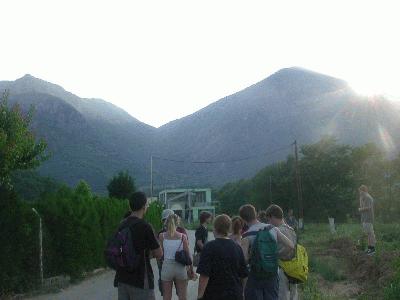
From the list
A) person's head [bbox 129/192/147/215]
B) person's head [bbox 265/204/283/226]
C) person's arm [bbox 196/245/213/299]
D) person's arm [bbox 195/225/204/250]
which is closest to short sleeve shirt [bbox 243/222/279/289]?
person's head [bbox 265/204/283/226]

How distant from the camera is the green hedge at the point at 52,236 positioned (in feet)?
46.3

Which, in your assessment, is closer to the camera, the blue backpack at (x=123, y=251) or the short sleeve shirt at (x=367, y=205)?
the blue backpack at (x=123, y=251)

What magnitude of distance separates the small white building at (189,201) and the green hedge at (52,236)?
101 meters

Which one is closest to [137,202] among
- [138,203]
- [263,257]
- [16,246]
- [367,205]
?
[138,203]

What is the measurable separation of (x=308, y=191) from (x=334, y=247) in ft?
135

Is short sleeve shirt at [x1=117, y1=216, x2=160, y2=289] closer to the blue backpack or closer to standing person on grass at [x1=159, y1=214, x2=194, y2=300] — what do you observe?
the blue backpack

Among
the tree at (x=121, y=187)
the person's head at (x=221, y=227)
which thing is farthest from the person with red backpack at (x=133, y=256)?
the tree at (x=121, y=187)

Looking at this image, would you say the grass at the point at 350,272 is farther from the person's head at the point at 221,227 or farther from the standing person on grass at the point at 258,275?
the person's head at the point at 221,227

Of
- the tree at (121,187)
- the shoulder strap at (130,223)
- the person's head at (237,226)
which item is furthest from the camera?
the tree at (121,187)

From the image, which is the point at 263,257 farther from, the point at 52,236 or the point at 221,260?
the point at 52,236

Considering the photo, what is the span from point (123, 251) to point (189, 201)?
117m

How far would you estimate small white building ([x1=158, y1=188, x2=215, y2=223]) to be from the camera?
125 meters

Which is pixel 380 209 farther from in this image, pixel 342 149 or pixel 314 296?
pixel 314 296

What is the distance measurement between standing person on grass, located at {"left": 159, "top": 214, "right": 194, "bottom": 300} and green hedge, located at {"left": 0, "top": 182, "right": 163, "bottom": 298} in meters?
5.61
